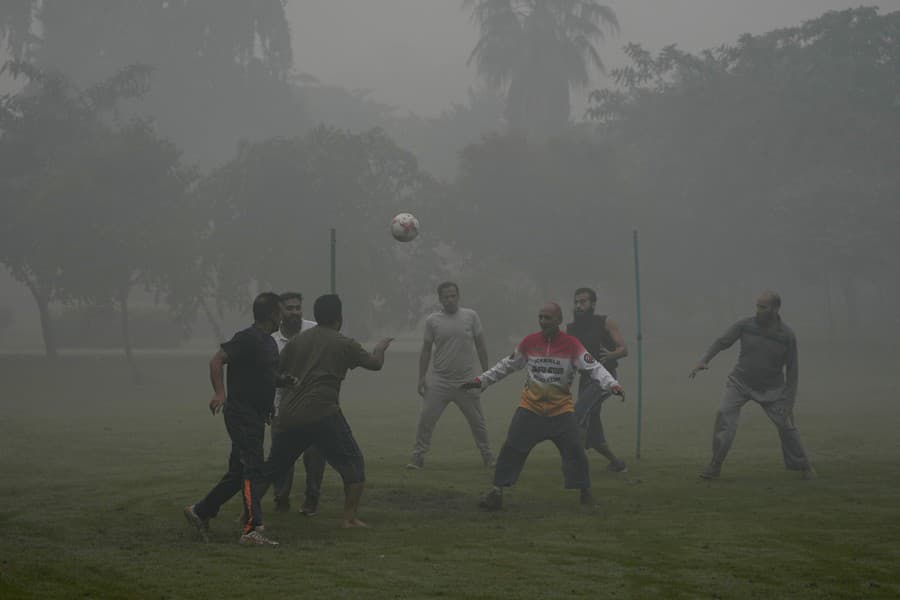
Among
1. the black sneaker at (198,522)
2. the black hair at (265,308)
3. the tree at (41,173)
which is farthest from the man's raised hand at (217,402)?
the tree at (41,173)

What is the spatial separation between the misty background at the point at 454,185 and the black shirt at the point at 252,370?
90.5 ft

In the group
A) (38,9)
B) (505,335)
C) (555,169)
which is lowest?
(505,335)

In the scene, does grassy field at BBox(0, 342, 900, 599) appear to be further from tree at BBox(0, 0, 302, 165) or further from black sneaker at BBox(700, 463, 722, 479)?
tree at BBox(0, 0, 302, 165)

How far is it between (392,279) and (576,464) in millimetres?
29586

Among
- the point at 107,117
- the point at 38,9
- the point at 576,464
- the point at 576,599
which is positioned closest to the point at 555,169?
the point at 107,117

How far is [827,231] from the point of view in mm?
43969

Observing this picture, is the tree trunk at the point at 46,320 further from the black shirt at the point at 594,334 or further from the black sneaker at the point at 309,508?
the black sneaker at the point at 309,508

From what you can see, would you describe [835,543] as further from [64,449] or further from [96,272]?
[96,272]

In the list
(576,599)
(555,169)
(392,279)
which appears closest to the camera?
(576,599)

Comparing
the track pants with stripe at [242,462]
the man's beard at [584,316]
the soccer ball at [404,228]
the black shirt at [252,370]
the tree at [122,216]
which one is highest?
the tree at [122,216]

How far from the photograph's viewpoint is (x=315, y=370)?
31.6ft

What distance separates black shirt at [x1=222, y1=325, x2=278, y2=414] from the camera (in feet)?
30.2

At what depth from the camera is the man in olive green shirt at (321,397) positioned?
31.4 ft

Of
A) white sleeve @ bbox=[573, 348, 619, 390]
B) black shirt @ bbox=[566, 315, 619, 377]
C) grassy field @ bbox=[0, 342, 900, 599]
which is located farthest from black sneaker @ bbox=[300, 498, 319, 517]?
black shirt @ bbox=[566, 315, 619, 377]
